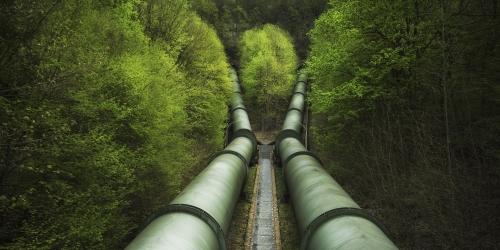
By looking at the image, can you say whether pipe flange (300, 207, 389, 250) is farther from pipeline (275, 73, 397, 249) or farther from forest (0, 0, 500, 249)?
forest (0, 0, 500, 249)

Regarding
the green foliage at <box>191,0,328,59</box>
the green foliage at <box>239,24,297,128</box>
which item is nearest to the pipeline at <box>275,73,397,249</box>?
the green foliage at <box>239,24,297,128</box>

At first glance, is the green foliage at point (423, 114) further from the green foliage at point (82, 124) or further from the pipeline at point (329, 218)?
the green foliage at point (82, 124)

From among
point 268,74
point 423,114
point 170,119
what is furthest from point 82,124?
point 268,74

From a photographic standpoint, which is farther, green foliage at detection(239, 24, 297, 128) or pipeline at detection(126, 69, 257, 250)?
green foliage at detection(239, 24, 297, 128)

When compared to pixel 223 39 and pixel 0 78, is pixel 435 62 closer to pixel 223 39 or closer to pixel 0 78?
pixel 0 78

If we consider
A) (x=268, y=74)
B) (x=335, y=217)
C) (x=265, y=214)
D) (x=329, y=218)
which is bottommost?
(x=265, y=214)

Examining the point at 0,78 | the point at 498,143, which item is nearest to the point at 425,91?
the point at 498,143

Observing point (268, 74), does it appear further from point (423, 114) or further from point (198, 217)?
point (198, 217)
